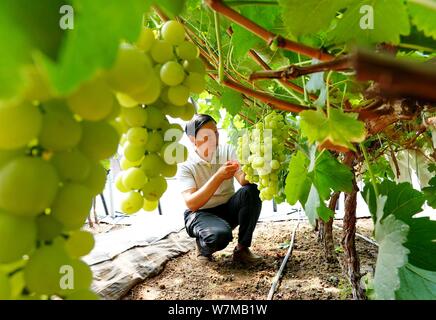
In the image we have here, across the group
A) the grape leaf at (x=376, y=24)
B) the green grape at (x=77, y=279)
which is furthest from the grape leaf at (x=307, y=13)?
the green grape at (x=77, y=279)

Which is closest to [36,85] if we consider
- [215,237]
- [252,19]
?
[252,19]

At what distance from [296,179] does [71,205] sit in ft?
2.60

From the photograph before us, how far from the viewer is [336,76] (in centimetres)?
87

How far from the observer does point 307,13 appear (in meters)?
0.56

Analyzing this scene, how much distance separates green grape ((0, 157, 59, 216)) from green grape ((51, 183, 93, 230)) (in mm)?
22

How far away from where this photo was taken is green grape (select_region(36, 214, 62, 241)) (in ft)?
0.95

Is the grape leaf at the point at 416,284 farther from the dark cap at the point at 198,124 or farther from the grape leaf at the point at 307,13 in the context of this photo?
the dark cap at the point at 198,124

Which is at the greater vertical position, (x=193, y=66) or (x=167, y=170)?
(x=193, y=66)

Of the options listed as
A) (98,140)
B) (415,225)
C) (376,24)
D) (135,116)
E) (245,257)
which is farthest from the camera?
(245,257)

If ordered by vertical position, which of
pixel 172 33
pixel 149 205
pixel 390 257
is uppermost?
pixel 172 33

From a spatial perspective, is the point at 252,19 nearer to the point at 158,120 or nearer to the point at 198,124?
the point at 158,120

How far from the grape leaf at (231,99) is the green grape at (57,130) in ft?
3.77

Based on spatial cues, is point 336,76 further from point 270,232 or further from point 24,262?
point 270,232

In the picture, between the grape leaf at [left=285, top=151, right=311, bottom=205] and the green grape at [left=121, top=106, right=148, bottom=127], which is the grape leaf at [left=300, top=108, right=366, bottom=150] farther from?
the grape leaf at [left=285, top=151, right=311, bottom=205]
